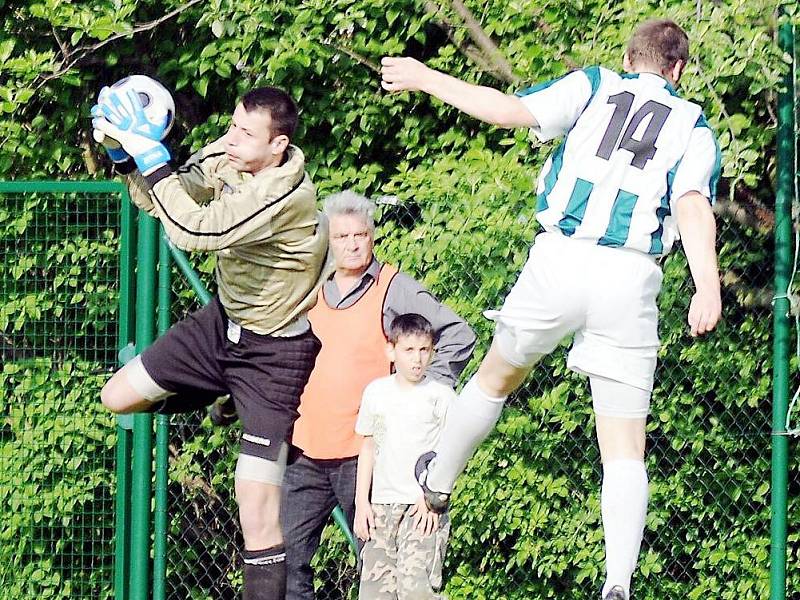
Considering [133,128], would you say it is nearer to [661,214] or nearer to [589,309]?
[589,309]

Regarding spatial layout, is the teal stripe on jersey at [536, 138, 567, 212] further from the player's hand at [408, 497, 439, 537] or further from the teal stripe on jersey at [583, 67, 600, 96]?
the player's hand at [408, 497, 439, 537]

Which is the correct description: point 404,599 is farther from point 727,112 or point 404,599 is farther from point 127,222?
point 727,112

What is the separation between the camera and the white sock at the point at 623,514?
489 centimetres

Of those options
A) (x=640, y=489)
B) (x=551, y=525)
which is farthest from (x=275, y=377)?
(x=551, y=525)

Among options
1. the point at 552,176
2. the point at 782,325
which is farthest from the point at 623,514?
the point at 782,325

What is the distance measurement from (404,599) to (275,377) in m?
0.97

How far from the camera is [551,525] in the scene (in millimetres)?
6688

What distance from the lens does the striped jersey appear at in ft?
15.7

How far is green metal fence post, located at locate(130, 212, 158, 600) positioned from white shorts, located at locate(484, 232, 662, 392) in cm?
214

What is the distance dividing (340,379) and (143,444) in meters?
1.16

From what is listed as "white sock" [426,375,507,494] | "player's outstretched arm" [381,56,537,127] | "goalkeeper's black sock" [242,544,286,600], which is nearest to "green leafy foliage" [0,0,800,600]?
"white sock" [426,375,507,494]

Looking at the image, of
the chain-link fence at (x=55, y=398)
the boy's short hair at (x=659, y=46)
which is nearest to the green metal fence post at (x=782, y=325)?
the boy's short hair at (x=659, y=46)

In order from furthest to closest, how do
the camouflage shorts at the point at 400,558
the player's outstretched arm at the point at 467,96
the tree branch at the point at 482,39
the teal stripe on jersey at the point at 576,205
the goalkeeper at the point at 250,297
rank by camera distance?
the tree branch at the point at 482,39
the camouflage shorts at the point at 400,558
the goalkeeper at the point at 250,297
the teal stripe on jersey at the point at 576,205
the player's outstretched arm at the point at 467,96

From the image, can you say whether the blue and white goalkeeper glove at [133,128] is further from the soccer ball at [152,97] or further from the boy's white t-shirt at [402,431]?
the boy's white t-shirt at [402,431]
